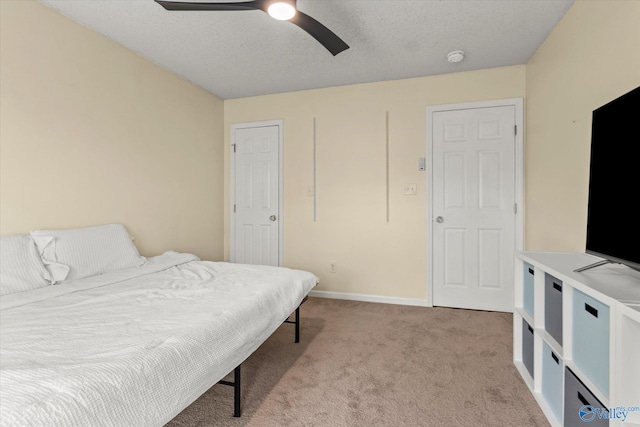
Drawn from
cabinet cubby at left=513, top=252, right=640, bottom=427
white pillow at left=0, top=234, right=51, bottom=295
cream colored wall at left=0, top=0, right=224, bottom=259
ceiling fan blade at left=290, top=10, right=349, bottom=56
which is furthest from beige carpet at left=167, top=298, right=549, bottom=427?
ceiling fan blade at left=290, top=10, right=349, bottom=56

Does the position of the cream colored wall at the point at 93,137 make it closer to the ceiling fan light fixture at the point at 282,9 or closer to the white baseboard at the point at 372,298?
the white baseboard at the point at 372,298

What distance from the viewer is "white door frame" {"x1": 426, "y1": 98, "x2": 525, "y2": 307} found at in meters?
3.09

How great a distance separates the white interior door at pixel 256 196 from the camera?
155 inches

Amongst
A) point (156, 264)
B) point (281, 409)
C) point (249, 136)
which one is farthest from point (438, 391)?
point (249, 136)

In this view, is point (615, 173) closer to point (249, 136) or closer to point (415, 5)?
point (415, 5)

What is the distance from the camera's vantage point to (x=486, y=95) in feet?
10.5

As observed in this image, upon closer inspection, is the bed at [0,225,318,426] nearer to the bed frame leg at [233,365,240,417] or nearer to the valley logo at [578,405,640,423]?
the bed frame leg at [233,365,240,417]

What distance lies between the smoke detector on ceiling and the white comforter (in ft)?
7.89

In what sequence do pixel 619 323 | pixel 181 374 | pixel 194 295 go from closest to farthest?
1. pixel 619 323
2. pixel 181 374
3. pixel 194 295

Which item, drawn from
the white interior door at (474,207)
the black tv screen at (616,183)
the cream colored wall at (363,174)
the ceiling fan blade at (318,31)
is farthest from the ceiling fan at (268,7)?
the white interior door at (474,207)

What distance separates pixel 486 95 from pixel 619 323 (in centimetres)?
279

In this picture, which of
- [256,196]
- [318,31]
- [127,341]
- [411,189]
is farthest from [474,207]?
[127,341]

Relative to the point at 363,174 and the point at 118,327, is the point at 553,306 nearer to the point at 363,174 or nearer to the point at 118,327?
the point at 118,327

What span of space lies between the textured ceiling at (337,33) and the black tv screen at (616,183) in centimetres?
128
